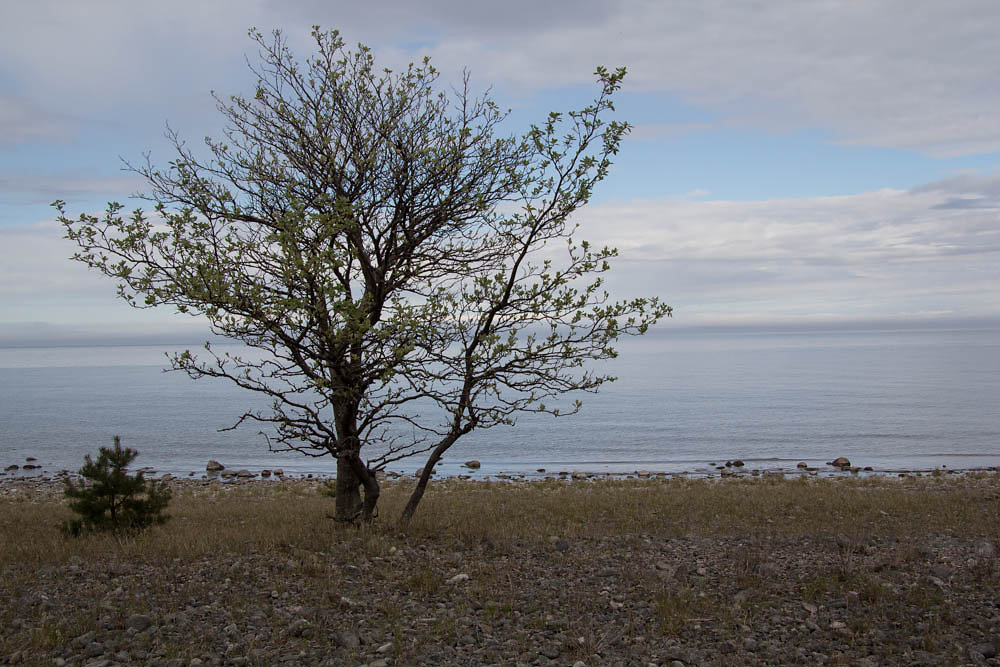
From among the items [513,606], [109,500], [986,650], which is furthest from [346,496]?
[986,650]

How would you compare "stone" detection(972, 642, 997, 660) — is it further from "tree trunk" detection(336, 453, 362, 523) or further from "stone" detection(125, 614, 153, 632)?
"tree trunk" detection(336, 453, 362, 523)

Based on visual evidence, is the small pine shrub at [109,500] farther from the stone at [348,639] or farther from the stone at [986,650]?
the stone at [986,650]

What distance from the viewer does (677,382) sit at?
333 feet

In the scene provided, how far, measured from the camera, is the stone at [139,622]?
7527 millimetres

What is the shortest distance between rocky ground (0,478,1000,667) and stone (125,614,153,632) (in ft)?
0.05

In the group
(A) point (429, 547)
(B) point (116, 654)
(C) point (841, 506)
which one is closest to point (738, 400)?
(C) point (841, 506)

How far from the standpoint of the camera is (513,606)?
834 cm

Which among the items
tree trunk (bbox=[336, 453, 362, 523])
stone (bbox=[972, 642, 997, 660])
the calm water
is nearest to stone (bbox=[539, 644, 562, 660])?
stone (bbox=[972, 642, 997, 660])

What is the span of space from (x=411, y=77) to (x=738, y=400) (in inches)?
2633

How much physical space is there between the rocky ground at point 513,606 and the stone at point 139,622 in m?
0.02

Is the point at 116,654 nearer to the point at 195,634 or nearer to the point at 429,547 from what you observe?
the point at 195,634

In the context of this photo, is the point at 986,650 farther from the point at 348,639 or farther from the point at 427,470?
the point at 427,470

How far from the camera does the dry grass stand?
37.0 ft

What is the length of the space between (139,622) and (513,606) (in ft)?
13.0
